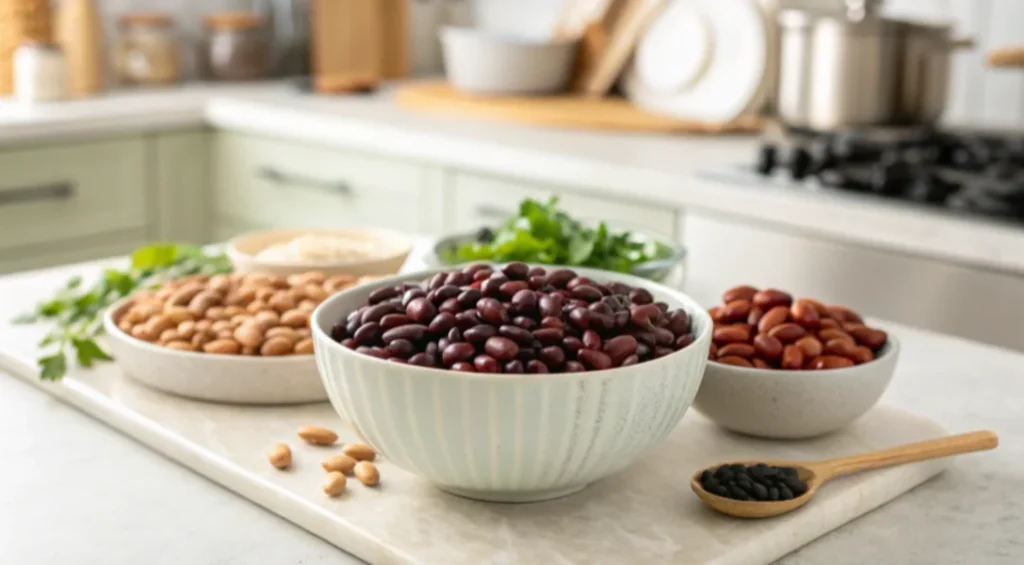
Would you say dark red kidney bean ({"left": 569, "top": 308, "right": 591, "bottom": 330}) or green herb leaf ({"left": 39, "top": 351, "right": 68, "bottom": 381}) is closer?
dark red kidney bean ({"left": 569, "top": 308, "right": 591, "bottom": 330})

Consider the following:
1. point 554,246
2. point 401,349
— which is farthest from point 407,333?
point 554,246

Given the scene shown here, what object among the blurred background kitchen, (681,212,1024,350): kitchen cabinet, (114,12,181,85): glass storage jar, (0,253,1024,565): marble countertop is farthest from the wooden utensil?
(0,253,1024,565): marble countertop

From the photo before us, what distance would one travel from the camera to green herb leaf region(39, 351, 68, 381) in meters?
1.14

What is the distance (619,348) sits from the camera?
0.86 m

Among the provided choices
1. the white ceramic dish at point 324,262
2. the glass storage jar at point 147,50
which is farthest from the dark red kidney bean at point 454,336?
the glass storage jar at point 147,50

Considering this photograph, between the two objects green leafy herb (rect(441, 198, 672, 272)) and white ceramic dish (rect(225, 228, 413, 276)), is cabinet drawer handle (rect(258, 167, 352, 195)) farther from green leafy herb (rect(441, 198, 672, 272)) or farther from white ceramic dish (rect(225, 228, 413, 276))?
green leafy herb (rect(441, 198, 672, 272))

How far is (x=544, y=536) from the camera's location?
0.86 metres

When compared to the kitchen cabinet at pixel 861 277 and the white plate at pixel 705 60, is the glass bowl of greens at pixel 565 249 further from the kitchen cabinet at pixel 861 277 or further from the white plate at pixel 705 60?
the white plate at pixel 705 60

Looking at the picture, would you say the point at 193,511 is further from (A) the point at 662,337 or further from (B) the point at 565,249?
(B) the point at 565,249

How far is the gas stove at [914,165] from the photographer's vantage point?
5.98 ft

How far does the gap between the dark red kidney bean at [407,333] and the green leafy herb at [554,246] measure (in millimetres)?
368

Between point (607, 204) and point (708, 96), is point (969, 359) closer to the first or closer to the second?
point (607, 204)

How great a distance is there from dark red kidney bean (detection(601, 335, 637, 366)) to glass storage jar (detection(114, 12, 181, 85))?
2621mm

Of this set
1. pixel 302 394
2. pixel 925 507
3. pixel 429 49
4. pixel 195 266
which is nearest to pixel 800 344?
pixel 925 507
